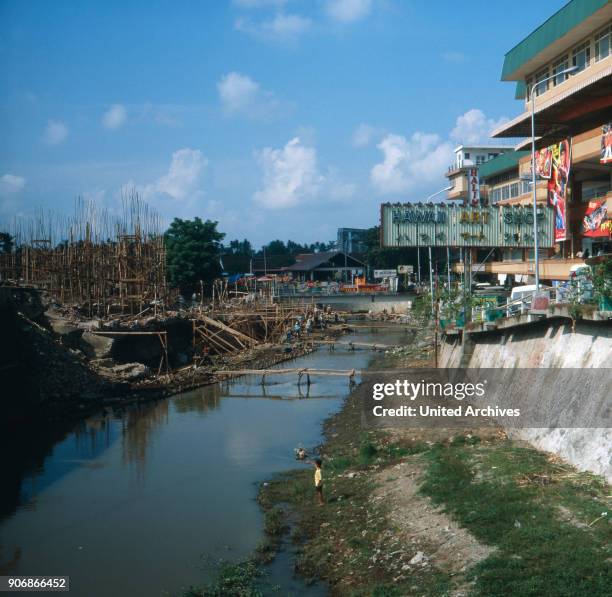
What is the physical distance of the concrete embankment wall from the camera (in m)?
14.0

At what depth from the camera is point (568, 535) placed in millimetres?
11039

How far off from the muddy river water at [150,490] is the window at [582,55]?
20179mm

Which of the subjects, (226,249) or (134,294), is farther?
(226,249)

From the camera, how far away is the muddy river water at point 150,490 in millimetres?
15016

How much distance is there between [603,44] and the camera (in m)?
30.8

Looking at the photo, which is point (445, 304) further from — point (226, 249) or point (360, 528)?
point (226, 249)

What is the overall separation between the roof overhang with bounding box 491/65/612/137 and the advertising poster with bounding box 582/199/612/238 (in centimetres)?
437

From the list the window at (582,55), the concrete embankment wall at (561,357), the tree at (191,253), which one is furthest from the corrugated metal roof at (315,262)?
the concrete embankment wall at (561,357)

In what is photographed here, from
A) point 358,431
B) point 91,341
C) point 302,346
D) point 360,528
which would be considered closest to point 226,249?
point 302,346

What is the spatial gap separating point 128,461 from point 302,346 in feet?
95.1

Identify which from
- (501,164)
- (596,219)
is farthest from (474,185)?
(596,219)

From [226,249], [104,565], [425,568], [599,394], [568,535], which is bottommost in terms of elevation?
[104,565]

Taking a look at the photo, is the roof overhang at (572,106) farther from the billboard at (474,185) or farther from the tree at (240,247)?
the tree at (240,247)

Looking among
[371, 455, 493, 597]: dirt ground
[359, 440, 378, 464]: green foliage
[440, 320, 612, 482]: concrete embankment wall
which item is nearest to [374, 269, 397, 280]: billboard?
[440, 320, 612, 482]: concrete embankment wall
